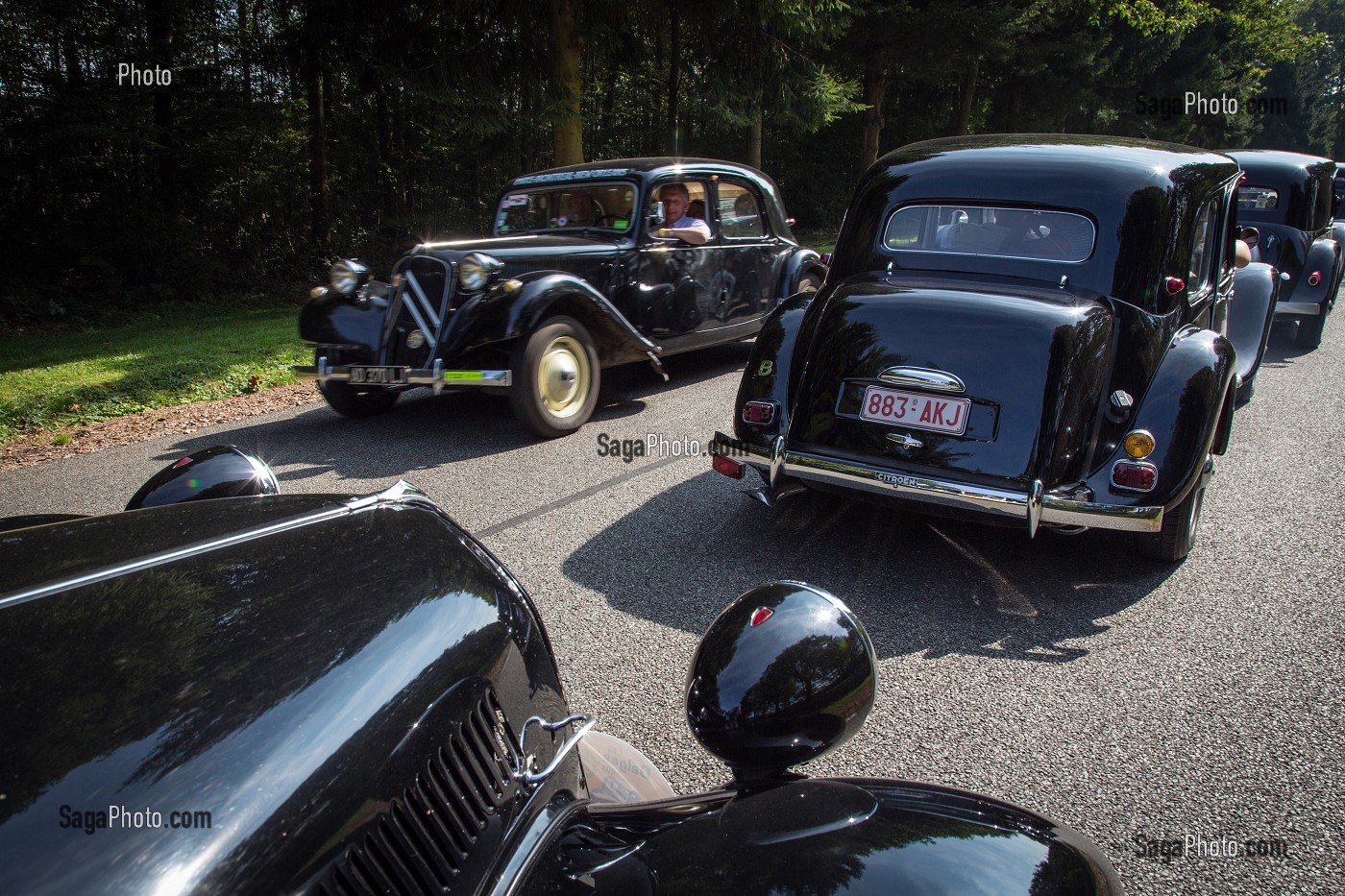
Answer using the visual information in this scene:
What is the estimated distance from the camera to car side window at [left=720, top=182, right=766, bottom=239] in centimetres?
823

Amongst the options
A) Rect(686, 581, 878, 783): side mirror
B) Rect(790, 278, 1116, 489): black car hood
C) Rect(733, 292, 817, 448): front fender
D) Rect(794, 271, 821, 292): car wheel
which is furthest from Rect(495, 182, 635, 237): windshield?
Rect(686, 581, 878, 783): side mirror

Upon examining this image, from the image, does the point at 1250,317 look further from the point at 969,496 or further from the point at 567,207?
the point at 567,207

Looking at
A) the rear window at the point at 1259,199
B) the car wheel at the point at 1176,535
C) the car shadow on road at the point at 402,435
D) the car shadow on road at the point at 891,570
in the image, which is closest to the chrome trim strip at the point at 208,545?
the car shadow on road at the point at 891,570

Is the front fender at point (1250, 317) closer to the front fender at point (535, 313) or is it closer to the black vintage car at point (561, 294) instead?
the black vintage car at point (561, 294)

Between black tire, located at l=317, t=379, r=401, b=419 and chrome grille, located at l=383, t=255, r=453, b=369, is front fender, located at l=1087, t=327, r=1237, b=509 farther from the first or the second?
black tire, located at l=317, t=379, r=401, b=419

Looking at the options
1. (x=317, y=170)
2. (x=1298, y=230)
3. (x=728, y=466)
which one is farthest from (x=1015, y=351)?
(x=317, y=170)

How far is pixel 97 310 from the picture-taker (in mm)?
13969

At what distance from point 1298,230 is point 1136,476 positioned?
8.06m

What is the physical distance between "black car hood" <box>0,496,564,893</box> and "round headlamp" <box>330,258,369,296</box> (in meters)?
5.47

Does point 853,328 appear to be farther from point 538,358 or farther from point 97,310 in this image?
point 97,310

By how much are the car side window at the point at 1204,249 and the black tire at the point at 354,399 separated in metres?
5.50

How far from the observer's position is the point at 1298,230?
969 cm

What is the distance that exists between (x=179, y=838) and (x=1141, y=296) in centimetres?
457

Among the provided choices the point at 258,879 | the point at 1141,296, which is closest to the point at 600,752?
the point at 258,879
